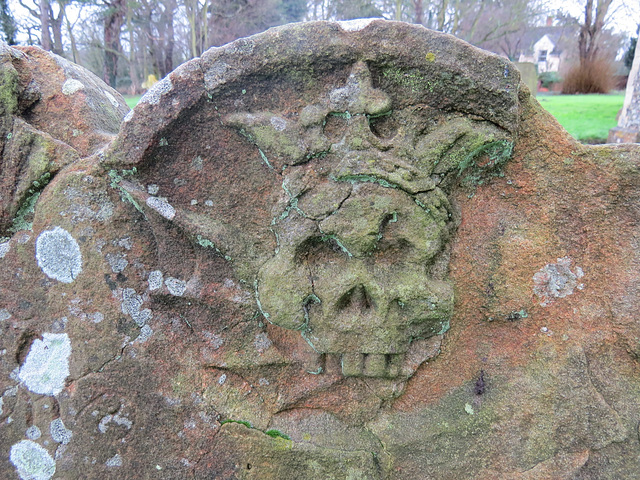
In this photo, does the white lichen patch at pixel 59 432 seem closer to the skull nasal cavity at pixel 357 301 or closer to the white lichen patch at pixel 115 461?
the white lichen patch at pixel 115 461

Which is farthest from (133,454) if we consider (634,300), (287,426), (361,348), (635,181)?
(635,181)

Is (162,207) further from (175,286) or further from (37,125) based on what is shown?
(37,125)

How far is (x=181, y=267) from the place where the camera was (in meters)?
1.17

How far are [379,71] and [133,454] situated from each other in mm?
1262

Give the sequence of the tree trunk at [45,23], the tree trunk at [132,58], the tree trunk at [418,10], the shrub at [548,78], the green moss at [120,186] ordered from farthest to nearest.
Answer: the shrub at [548,78] < the tree trunk at [132,58] < the tree trunk at [418,10] < the tree trunk at [45,23] < the green moss at [120,186]

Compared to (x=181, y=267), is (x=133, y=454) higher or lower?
lower

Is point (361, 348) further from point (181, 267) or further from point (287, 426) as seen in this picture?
point (181, 267)

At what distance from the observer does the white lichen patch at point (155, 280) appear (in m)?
1.17

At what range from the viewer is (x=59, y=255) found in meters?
1.16

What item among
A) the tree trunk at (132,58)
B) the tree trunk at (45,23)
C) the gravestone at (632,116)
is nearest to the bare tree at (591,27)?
the gravestone at (632,116)

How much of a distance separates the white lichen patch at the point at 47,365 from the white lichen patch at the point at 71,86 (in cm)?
71

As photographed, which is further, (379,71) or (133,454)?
(133,454)

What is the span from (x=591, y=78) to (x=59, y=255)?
16.8m

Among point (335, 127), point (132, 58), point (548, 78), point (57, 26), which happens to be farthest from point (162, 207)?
point (548, 78)
